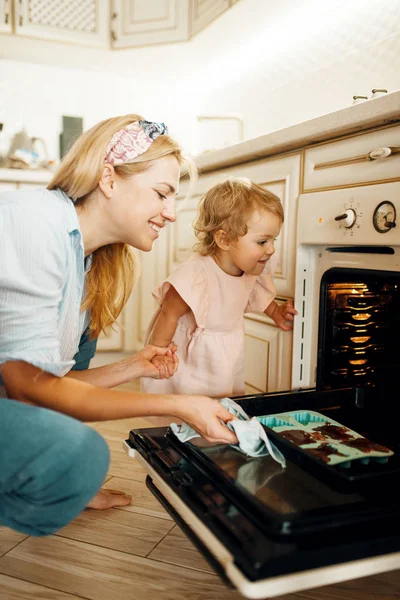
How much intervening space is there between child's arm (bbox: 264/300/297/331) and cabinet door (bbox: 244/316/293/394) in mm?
26

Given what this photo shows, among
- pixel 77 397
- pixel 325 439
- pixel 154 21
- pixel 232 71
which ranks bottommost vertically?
pixel 325 439

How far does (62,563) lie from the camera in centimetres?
107

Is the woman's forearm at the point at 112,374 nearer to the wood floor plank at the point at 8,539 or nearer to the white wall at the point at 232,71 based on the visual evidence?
the wood floor plank at the point at 8,539

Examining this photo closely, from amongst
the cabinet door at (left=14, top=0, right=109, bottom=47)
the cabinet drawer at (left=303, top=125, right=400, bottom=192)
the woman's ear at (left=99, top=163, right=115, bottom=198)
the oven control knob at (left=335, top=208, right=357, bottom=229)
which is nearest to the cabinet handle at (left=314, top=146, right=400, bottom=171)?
the cabinet drawer at (left=303, top=125, right=400, bottom=192)

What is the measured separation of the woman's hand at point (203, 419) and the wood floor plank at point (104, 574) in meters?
0.30

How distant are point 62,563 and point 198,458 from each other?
16.3 inches

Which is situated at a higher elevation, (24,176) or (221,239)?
(24,176)

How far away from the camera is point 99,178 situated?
1.10m

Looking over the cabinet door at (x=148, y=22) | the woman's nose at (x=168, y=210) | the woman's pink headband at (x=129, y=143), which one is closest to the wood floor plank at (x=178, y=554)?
the woman's nose at (x=168, y=210)

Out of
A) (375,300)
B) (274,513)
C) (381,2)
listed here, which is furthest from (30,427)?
(381,2)

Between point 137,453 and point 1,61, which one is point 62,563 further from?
point 1,61

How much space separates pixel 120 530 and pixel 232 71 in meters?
2.24

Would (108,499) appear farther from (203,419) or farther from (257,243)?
(257,243)

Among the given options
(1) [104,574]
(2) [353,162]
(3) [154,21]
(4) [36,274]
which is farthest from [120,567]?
(3) [154,21]
